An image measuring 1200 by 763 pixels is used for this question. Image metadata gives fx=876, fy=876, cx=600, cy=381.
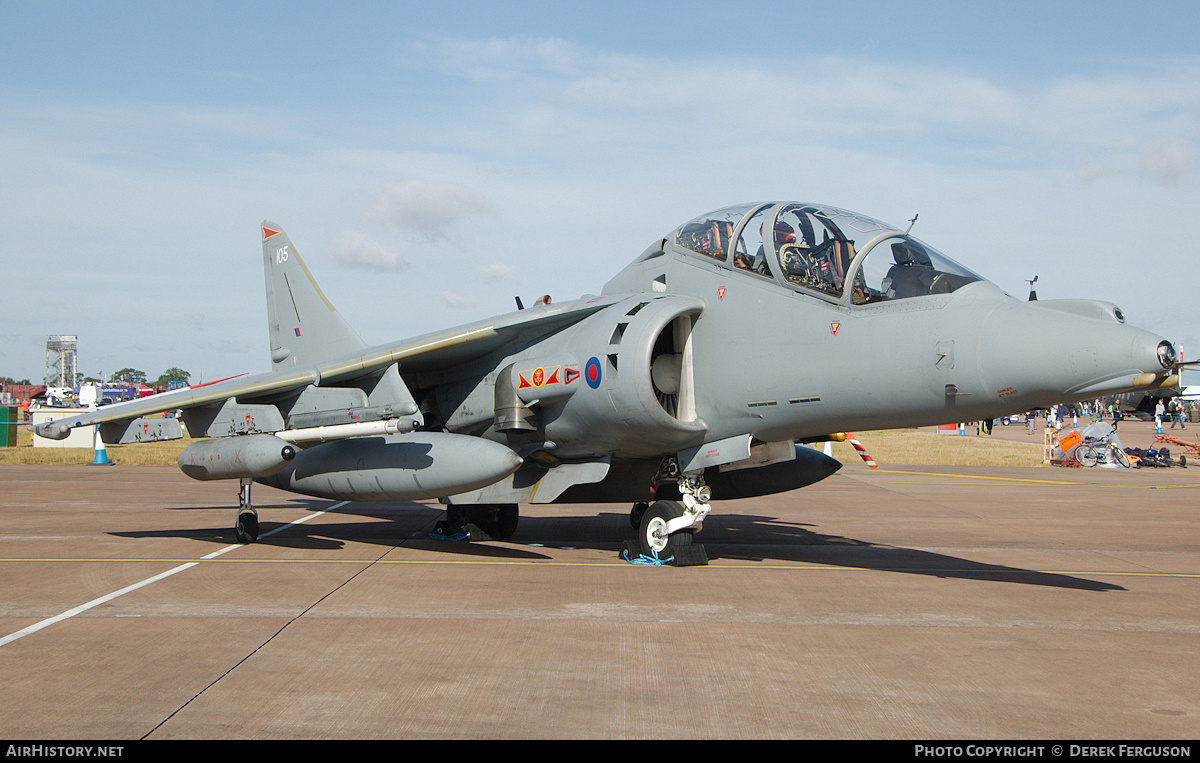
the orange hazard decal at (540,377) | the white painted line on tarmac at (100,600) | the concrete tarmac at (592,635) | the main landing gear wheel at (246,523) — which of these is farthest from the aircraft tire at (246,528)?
the orange hazard decal at (540,377)

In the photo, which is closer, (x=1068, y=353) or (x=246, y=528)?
(x=1068, y=353)

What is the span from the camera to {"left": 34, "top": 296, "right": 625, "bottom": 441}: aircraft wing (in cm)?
923

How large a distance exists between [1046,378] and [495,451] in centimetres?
482

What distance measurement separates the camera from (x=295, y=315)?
1277 centimetres

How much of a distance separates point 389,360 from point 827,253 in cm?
464

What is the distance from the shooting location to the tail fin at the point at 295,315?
12461 mm

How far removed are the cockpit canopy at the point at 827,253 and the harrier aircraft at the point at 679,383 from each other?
18 mm

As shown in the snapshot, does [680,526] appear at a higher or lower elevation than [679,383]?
lower

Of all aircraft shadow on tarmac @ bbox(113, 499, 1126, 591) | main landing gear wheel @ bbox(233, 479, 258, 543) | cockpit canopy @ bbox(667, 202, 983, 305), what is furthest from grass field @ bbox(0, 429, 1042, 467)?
cockpit canopy @ bbox(667, 202, 983, 305)

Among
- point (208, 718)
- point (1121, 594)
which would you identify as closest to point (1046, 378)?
point (1121, 594)

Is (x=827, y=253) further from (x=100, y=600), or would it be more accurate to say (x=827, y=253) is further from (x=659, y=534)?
(x=100, y=600)

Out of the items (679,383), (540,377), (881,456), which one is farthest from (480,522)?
(881,456)

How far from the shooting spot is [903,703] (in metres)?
4.40

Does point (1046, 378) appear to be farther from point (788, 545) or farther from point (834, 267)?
point (788, 545)
